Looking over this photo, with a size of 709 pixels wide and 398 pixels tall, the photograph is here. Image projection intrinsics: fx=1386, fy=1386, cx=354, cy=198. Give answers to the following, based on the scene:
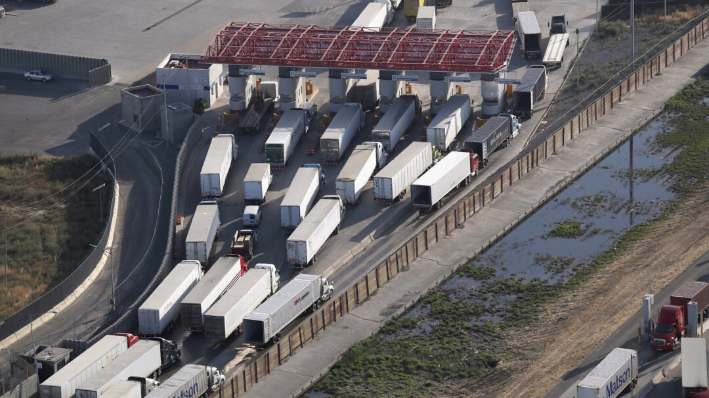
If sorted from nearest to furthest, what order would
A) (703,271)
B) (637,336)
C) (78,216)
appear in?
(637,336)
(703,271)
(78,216)

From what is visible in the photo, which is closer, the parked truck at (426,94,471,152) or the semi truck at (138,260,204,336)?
the semi truck at (138,260,204,336)

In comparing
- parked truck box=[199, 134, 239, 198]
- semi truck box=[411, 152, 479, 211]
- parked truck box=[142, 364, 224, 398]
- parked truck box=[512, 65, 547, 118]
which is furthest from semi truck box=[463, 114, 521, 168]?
parked truck box=[142, 364, 224, 398]

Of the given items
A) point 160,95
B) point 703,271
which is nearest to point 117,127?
point 160,95

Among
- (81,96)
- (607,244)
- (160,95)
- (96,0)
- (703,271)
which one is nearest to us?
(703,271)

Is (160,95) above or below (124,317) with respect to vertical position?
above

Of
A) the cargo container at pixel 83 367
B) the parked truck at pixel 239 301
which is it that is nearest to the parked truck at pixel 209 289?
the parked truck at pixel 239 301

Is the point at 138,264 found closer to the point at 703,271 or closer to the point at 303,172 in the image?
the point at 303,172

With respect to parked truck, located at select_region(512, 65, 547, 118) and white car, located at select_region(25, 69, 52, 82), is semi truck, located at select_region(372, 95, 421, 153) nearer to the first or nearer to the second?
parked truck, located at select_region(512, 65, 547, 118)
